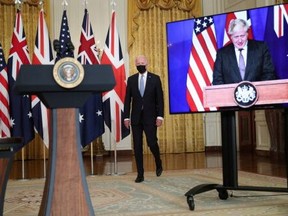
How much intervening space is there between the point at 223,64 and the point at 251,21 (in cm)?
46

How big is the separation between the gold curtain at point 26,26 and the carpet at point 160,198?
3.94 meters

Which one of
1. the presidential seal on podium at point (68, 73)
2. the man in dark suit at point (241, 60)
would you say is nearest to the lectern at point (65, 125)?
the presidential seal on podium at point (68, 73)

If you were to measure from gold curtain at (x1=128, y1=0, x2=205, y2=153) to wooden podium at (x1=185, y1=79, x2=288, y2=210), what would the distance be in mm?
6686

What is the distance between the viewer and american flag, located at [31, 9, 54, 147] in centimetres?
664

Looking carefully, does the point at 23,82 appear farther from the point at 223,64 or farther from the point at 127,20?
the point at 127,20

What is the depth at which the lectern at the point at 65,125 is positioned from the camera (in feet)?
8.88

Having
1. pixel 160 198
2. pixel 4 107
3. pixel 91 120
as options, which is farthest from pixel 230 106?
pixel 4 107

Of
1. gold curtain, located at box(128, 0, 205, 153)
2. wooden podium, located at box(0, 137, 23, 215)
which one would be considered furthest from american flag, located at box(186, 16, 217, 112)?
gold curtain, located at box(128, 0, 205, 153)

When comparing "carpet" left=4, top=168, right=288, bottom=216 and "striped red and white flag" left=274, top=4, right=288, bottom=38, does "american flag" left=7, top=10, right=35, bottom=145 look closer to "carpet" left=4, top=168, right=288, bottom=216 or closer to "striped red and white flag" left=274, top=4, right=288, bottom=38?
"carpet" left=4, top=168, right=288, bottom=216

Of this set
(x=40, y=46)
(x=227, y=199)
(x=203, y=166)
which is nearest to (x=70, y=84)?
(x=227, y=199)

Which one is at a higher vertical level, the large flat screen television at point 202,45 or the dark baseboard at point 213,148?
the large flat screen television at point 202,45

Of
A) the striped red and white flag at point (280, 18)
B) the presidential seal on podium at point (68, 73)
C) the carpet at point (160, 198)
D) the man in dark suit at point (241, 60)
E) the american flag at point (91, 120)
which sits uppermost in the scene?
the striped red and white flag at point (280, 18)

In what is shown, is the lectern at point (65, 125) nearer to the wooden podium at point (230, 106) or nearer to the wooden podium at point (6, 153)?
the wooden podium at point (6, 153)

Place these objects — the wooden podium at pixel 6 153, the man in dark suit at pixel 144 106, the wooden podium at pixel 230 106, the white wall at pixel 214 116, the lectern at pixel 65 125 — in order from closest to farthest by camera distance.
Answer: the lectern at pixel 65 125 → the wooden podium at pixel 6 153 → the wooden podium at pixel 230 106 → the man in dark suit at pixel 144 106 → the white wall at pixel 214 116
